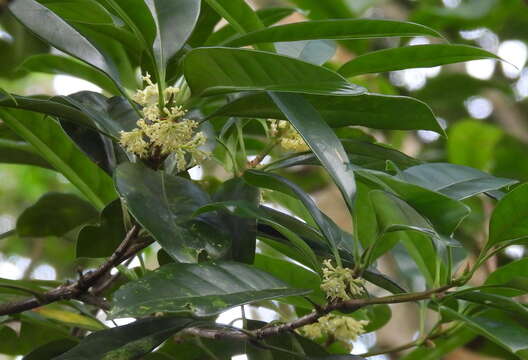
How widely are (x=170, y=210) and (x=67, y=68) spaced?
1.33ft

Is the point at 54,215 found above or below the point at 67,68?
below

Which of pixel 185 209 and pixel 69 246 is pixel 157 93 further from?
pixel 69 246

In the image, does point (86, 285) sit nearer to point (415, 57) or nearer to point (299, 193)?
point (299, 193)

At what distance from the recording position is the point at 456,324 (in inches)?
34.8

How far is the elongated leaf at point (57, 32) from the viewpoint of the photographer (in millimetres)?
667

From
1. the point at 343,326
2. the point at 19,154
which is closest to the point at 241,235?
the point at 343,326

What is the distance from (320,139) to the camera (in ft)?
2.08

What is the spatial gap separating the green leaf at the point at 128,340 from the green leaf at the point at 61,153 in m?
0.21

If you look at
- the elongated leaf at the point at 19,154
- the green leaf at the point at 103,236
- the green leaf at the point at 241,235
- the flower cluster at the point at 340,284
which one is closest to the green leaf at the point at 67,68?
the elongated leaf at the point at 19,154

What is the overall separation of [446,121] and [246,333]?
1738 millimetres

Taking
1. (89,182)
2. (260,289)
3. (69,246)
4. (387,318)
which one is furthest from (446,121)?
(260,289)

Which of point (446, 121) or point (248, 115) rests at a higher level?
point (446, 121)

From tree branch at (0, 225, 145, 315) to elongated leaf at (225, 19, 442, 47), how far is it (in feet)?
0.67

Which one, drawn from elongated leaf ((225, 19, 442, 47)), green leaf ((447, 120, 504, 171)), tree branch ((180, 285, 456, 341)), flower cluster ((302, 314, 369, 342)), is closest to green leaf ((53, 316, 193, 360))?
tree branch ((180, 285, 456, 341))
